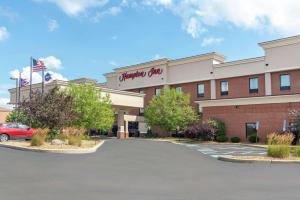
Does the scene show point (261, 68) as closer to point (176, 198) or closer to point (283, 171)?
point (283, 171)

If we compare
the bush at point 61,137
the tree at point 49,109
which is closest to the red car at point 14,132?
the tree at point 49,109

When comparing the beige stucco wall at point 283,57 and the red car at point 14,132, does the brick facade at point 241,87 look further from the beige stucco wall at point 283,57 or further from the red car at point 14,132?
the red car at point 14,132

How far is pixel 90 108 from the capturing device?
37.3 m

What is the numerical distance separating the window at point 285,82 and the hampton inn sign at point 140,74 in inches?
696

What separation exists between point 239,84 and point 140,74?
1608 centimetres

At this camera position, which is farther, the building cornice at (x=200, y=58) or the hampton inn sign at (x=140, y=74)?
the hampton inn sign at (x=140, y=74)

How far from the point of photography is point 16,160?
16.4m

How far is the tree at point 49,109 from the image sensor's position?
2714 centimetres

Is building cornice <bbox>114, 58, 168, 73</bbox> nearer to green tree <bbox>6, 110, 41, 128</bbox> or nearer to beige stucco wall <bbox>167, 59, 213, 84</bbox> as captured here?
beige stucco wall <bbox>167, 59, 213, 84</bbox>

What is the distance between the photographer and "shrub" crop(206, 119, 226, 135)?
4100 cm

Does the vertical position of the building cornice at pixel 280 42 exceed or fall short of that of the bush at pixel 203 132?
it exceeds it

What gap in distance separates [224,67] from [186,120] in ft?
26.9

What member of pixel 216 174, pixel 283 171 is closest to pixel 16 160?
pixel 216 174

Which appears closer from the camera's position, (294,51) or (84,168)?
(84,168)
